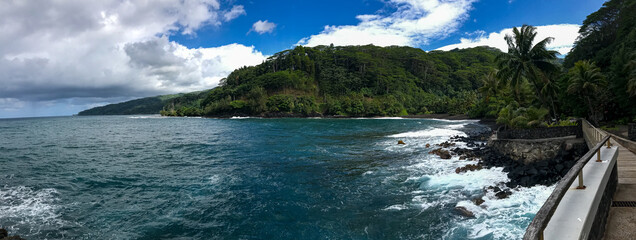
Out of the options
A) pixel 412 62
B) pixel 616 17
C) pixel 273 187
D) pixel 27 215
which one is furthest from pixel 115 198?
pixel 412 62

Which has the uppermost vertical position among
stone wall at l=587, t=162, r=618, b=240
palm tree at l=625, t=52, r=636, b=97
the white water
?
palm tree at l=625, t=52, r=636, b=97

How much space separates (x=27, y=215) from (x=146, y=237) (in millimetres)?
6851

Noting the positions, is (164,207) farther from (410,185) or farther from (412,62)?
(412,62)

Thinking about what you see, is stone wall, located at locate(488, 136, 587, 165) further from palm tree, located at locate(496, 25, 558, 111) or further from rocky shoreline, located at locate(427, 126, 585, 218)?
palm tree, located at locate(496, 25, 558, 111)

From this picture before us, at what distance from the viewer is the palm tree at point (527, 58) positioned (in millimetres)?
27312

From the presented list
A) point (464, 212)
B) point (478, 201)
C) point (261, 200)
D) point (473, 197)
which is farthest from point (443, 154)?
point (261, 200)

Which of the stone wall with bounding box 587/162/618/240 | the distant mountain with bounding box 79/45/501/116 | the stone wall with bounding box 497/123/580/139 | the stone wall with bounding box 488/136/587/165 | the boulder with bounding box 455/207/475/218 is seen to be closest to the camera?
the stone wall with bounding box 587/162/618/240

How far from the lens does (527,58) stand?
27922 mm

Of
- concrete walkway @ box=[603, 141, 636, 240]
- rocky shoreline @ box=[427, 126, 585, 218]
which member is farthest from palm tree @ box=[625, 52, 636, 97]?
concrete walkway @ box=[603, 141, 636, 240]

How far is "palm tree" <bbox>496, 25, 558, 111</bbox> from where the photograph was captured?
89.6 ft

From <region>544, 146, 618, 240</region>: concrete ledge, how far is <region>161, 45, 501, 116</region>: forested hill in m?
109

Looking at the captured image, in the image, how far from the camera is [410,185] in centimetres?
1620

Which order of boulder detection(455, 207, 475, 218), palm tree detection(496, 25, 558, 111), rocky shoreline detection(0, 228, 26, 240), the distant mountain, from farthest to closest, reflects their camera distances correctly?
the distant mountain → palm tree detection(496, 25, 558, 111) → boulder detection(455, 207, 475, 218) → rocky shoreline detection(0, 228, 26, 240)

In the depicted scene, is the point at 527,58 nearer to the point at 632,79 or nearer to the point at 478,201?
the point at 632,79
